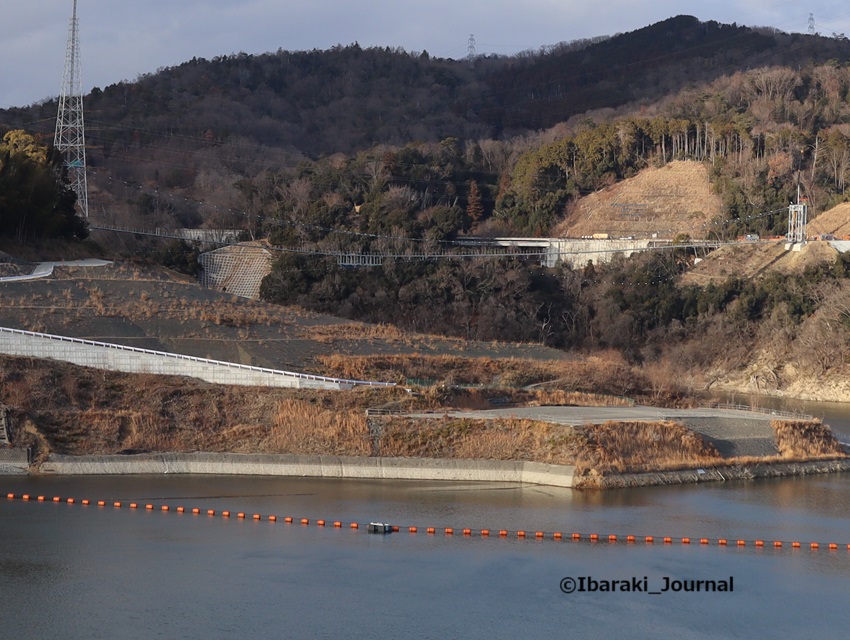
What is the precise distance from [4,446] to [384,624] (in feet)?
45.0

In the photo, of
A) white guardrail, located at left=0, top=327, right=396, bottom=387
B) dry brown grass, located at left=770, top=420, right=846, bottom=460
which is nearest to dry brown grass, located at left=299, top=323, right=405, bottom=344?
white guardrail, located at left=0, top=327, right=396, bottom=387

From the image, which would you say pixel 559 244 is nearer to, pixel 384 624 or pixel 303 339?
pixel 303 339

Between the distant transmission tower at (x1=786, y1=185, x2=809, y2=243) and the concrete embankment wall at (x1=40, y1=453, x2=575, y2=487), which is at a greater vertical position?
the distant transmission tower at (x1=786, y1=185, x2=809, y2=243)

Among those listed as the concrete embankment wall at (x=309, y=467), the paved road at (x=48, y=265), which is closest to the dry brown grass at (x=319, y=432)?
the concrete embankment wall at (x=309, y=467)

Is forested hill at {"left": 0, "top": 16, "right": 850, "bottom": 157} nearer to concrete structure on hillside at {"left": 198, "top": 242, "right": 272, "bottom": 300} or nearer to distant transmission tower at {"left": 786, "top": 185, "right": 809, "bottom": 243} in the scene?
concrete structure on hillside at {"left": 198, "top": 242, "right": 272, "bottom": 300}

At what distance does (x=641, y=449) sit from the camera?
93.9ft

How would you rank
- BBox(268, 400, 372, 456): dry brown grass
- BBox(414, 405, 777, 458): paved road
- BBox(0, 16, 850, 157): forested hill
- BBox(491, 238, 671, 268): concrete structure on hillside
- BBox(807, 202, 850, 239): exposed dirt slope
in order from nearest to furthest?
BBox(268, 400, 372, 456): dry brown grass → BBox(414, 405, 777, 458): paved road → BBox(807, 202, 850, 239): exposed dirt slope → BBox(491, 238, 671, 268): concrete structure on hillside → BBox(0, 16, 850, 157): forested hill

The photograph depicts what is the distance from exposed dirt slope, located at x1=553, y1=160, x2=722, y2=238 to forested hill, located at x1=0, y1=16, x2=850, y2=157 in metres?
26.7

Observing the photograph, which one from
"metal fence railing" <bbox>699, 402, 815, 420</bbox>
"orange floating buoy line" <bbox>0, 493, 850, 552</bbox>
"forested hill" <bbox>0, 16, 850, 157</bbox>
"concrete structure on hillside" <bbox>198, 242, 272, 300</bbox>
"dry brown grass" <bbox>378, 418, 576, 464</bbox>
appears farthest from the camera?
"forested hill" <bbox>0, 16, 850, 157</bbox>

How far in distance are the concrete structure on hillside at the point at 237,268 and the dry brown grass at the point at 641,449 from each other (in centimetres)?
3117

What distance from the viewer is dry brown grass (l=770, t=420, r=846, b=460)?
30.6m

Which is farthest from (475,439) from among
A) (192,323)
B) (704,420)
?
(192,323)

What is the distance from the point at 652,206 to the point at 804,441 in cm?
4055

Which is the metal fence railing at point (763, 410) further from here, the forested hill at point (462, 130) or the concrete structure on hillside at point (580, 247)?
the forested hill at point (462, 130)
